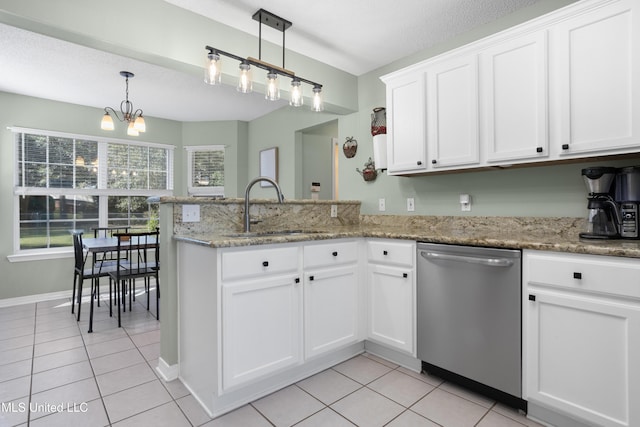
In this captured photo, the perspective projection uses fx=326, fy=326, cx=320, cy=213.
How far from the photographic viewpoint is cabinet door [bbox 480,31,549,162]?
1895 mm

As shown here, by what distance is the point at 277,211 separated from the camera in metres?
2.57

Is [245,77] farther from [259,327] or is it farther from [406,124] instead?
[259,327]

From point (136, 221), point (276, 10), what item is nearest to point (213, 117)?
point (136, 221)

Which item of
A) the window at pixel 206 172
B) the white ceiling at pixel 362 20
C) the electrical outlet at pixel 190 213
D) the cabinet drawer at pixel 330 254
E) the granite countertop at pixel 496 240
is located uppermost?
the white ceiling at pixel 362 20

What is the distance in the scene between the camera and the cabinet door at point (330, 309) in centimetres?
206

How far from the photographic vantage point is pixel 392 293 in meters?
2.23

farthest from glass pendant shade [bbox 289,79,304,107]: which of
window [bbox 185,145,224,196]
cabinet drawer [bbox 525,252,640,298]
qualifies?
window [bbox 185,145,224,196]

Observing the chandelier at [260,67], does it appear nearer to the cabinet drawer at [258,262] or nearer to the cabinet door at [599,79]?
the cabinet drawer at [258,262]

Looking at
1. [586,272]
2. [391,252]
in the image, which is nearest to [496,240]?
[586,272]

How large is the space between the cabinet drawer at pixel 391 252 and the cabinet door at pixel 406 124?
67 centimetres

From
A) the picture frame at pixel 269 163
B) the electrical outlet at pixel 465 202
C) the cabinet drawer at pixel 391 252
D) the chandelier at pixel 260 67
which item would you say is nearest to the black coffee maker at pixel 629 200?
the electrical outlet at pixel 465 202

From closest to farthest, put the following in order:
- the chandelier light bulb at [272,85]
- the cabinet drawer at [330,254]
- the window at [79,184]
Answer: the cabinet drawer at [330,254] < the chandelier light bulb at [272,85] < the window at [79,184]

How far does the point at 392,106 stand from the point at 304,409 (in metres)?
2.22

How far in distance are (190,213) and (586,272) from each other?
7.03 ft
